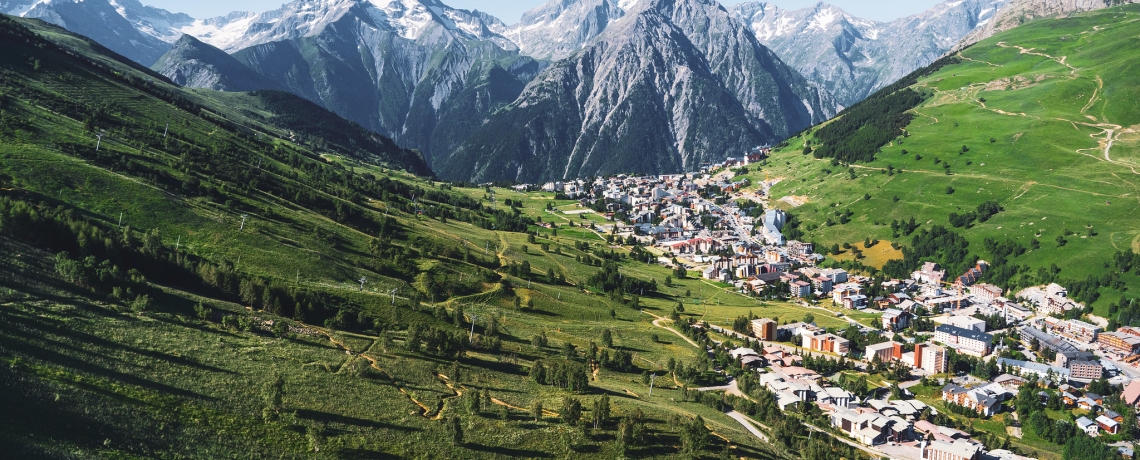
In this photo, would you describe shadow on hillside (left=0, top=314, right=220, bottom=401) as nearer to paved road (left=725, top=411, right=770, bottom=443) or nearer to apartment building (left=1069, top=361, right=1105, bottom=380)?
paved road (left=725, top=411, right=770, bottom=443)

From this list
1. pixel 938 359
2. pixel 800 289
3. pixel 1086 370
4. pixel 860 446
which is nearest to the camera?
pixel 860 446

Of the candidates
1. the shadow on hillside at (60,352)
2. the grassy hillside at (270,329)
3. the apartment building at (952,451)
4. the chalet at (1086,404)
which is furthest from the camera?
the chalet at (1086,404)

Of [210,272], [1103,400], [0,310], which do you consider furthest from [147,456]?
[1103,400]

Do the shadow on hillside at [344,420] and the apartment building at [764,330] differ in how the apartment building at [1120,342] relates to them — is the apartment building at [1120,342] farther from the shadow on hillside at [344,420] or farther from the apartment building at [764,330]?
the shadow on hillside at [344,420]

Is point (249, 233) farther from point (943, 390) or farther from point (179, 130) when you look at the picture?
point (943, 390)

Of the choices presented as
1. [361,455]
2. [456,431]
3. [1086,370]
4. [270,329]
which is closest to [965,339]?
[1086,370]

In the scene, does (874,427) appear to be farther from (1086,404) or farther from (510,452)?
(510,452)

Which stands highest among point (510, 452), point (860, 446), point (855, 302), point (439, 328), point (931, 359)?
point (855, 302)

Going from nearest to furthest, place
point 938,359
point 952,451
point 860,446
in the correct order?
point 952,451 < point 860,446 < point 938,359

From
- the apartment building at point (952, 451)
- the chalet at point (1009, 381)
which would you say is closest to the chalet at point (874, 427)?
the apartment building at point (952, 451)
